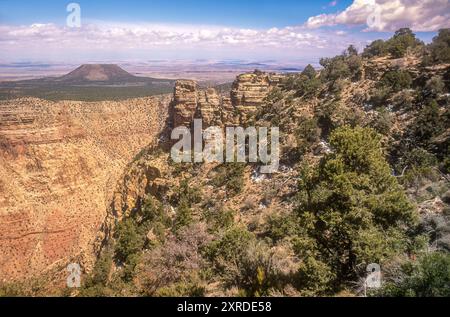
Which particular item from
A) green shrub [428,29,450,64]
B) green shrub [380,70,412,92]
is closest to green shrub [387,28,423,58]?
green shrub [428,29,450,64]

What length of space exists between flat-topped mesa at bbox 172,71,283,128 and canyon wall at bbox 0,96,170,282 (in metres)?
13.5

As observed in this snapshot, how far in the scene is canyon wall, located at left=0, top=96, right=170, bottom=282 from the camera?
32156 millimetres

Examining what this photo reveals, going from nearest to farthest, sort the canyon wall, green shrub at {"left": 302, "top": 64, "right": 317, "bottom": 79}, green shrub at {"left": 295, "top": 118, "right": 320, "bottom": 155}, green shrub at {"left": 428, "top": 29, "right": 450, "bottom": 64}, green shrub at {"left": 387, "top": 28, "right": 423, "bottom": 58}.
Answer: green shrub at {"left": 428, "top": 29, "right": 450, "bottom": 64}
green shrub at {"left": 295, "top": 118, "right": 320, "bottom": 155}
green shrub at {"left": 387, "top": 28, "right": 423, "bottom": 58}
the canyon wall
green shrub at {"left": 302, "top": 64, "right": 317, "bottom": 79}

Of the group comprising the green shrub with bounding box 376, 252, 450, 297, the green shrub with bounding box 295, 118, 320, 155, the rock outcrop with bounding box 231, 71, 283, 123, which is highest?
the rock outcrop with bounding box 231, 71, 283, 123

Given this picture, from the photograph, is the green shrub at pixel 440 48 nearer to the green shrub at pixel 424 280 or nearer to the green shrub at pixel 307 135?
the green shrub at pixel 307 135

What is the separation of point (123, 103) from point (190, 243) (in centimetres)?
4702

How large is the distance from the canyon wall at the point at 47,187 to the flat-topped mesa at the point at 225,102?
13488mm

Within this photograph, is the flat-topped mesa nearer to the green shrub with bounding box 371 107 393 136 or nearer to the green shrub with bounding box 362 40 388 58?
the green shrub with bounding box 362 40 388 58

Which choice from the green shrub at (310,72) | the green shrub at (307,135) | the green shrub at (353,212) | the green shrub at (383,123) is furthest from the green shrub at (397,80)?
the green shrub at (353,212)

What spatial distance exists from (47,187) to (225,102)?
21.6 meters

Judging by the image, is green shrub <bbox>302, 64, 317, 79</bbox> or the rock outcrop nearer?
the rock outcrop

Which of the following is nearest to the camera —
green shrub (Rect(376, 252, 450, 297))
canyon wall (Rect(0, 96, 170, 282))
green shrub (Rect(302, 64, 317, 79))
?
green shrub (Rect(376, 252, 450, 297))

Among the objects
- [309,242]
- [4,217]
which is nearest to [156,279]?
[309,242]

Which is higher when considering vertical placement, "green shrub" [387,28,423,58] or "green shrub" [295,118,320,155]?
"green shrub" [387,28,423,58]
